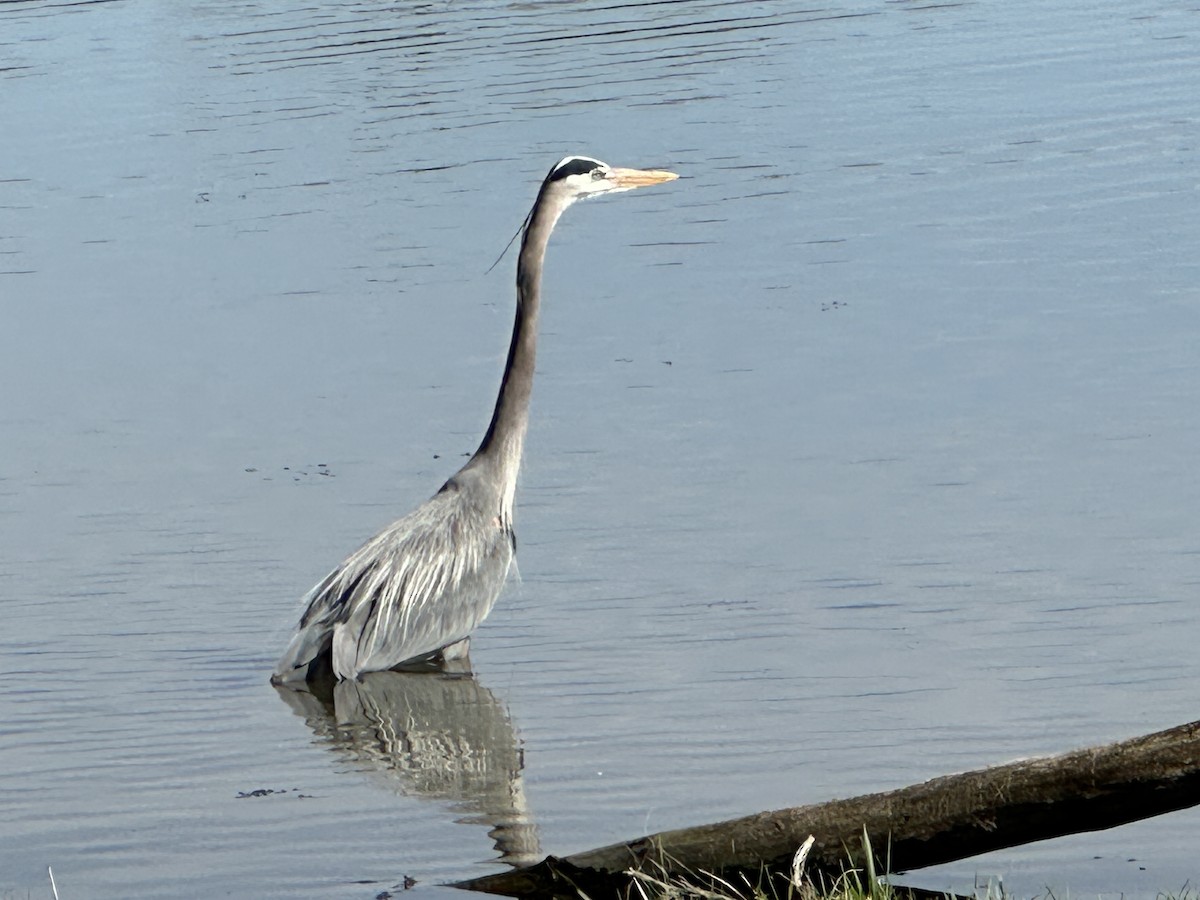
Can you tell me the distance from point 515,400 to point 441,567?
28.0 inches

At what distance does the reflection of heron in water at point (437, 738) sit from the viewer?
18.8 ft

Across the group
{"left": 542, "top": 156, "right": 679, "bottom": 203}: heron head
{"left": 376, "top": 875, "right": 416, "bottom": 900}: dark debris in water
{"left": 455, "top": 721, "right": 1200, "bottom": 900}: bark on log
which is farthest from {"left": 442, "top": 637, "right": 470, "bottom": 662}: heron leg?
{"left": 455, "top": 721, "right": 1200, "bottom": 900}: bark on log

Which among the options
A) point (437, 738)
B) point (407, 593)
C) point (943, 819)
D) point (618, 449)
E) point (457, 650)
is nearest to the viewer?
point (943, 819)

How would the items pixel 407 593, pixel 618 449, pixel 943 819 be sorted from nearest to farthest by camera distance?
pixel 943 819
pixel 407 593
pixel 618 449

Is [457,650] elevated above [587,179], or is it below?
below

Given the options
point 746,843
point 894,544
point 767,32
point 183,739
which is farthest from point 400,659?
point 767,32

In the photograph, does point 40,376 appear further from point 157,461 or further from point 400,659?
point 400,659

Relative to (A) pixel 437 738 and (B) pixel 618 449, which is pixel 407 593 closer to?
(A) pixel 437 738

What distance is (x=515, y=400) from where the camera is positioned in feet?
24.7

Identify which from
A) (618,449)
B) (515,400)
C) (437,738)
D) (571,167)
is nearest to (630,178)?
(571,167)

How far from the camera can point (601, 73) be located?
17578 millimetres

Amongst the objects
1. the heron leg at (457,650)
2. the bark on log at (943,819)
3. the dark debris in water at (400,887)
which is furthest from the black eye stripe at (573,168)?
the bark on log at (943,819)

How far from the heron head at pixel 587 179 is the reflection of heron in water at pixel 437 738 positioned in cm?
199

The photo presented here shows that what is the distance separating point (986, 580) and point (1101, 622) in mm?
551
